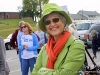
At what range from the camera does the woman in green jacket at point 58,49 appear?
2.32 m

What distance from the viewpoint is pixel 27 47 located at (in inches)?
248

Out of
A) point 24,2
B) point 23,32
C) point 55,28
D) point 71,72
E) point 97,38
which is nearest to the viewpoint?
point 71,72

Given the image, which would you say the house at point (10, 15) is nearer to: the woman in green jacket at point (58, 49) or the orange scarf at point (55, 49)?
the woman in green jacket at point (58, 49)

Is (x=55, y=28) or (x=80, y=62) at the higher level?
(x=55, y=28)

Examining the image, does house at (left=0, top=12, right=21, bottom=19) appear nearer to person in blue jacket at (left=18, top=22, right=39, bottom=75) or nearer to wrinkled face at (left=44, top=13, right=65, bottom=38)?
person in blue jacket at (left=18, top=22, right=39, bottom=75)

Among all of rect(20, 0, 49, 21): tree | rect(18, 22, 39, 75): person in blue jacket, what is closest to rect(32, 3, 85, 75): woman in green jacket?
rect(18, 22, 39, 75): person in blue jacket

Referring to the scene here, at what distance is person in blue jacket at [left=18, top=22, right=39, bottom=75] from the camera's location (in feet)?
20.4

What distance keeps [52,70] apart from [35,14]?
287 feet

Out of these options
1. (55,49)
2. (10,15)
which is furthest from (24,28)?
(10,15)

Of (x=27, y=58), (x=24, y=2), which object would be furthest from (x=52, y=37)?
(x=24, y=2)

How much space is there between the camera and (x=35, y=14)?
89.2m

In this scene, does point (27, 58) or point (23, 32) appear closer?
point (27, 58)

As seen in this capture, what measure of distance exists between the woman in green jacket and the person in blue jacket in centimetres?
360

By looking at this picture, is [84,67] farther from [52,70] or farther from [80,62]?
[52,70]
